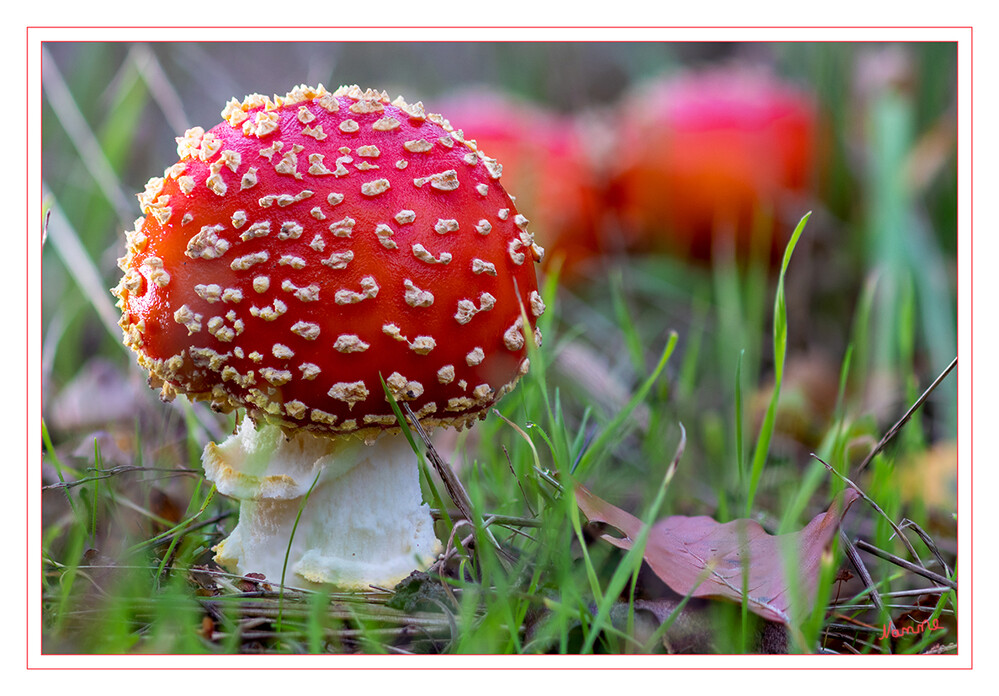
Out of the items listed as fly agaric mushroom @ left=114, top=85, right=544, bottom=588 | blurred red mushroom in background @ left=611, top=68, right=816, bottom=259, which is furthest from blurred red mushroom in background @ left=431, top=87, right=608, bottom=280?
fly agaric mushroom @ left=114, top=85, right=544, bottom=588

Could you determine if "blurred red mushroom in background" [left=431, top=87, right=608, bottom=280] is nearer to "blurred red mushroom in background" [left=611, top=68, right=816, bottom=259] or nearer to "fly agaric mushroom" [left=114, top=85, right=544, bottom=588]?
"blurred red mushroom in background" [left=611, top=68, right=816, bottom=259]

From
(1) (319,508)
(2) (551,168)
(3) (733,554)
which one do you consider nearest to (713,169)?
(2) (551,168)

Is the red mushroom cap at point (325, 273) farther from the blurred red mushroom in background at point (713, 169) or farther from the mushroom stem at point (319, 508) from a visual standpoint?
the blurred red mushroom in background at point (713, 169)

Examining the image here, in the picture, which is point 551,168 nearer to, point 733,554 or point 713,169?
point 713,169

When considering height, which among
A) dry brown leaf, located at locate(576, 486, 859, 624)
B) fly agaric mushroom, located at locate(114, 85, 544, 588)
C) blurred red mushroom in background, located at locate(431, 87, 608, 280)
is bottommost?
dry brown leaf, located at locate(576, 486, 859, 624)

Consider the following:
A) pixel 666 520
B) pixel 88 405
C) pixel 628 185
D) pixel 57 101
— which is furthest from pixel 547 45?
pixel 666 520

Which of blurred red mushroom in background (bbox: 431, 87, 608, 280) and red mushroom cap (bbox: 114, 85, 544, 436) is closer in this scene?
red mushroom cap (bbox: 114, 85, 544, 436)
